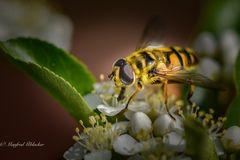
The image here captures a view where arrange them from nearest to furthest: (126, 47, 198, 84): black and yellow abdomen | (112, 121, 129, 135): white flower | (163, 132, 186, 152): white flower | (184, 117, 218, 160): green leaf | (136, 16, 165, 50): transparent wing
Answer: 1. (184, 117, 218, 160): green leaf
2. (163, 132, 186, 152): white flower
3. (112, 121, 129, 135): white flower
4. (126, 47, 198, 84): black and yellow abdomen
5. (136, 16, 165, 50): transparent wing

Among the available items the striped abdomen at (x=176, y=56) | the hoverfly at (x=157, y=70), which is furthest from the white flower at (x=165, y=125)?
the striped abdomen at (x=176, y=56)

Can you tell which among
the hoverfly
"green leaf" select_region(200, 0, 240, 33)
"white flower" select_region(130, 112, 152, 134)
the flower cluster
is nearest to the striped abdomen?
the hoverfly

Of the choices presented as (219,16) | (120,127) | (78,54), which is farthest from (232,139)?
(78,54)

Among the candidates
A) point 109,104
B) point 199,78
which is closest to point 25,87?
point 109,104

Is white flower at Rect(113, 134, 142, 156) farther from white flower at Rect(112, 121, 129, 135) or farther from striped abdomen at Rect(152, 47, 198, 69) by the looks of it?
striped abdomen at Rect(152, 47, 198, 69)

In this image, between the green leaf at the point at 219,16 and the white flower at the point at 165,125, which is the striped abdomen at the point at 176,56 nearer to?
the white flower at the point at 165,125

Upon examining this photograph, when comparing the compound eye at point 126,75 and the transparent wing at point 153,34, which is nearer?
the compound eye at point 126,75
